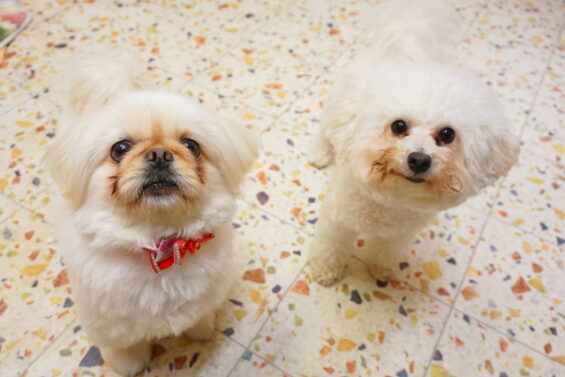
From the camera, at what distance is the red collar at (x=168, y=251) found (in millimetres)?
806

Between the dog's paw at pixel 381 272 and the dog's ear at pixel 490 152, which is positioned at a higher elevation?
the dog's ear at pixel 490 152

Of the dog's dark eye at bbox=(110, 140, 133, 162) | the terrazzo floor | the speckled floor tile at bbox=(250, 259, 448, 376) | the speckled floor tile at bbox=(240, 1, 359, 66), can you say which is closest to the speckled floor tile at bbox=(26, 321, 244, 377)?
the terrazzo floor

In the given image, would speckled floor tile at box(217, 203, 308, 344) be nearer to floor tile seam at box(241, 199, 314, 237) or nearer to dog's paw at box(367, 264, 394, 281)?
floor tile seam at box(241, 199, 314, 237)

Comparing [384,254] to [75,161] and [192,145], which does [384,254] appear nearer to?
[192,145]

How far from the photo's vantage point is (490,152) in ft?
3.38

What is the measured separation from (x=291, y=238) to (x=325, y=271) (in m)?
0.22

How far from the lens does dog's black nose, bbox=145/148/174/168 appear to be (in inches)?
30.1

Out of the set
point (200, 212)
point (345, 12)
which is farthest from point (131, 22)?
point (200, 212)

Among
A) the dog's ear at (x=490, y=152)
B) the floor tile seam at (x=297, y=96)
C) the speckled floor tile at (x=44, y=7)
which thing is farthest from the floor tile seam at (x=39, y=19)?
the dog's ear at (x=490, y=152)

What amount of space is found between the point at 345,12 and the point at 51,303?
8.24ft

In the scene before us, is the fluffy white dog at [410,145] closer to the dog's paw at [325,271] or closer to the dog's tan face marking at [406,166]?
the dog's tan face marking at [406,166]

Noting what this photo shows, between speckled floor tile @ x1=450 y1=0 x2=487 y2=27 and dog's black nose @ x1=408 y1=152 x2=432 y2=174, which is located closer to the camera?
dog's black nose @ x1=408 y1=152 x2=432 y2=174

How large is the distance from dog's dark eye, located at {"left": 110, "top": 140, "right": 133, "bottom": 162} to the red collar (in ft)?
0.68

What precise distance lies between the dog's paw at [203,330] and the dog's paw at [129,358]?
14 cm
